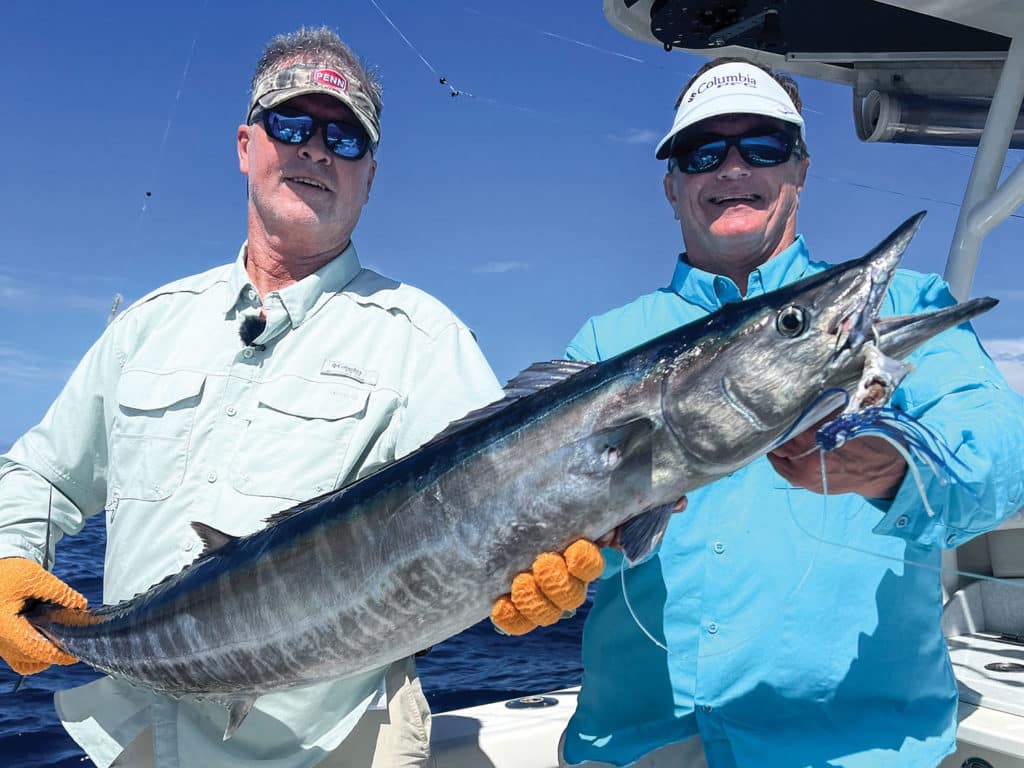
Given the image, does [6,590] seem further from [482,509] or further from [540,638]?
[540,638]

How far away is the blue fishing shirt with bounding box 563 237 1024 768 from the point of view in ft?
7.86

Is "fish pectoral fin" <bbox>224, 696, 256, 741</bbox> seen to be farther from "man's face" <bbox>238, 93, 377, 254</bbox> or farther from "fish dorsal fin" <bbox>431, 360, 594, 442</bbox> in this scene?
"man's face" <bbox>238, 93, 377, 254</bbox>

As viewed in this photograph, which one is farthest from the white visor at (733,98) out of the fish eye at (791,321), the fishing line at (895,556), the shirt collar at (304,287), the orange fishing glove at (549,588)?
the orange fishing glove at (549,588)

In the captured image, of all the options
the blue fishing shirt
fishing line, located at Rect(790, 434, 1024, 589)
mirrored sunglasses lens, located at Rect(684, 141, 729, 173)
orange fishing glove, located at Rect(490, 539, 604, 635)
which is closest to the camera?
fishing line, located at Rect(790, 434, 1024, 589)

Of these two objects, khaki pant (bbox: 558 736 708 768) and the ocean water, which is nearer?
khaki pant (bbox: 558 736 708 768)

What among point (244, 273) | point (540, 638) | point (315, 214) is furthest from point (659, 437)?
point (540, 638)

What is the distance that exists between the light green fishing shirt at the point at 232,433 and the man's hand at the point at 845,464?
113cm

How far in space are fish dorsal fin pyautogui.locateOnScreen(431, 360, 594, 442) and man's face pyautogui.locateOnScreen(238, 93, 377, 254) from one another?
3.97 feet

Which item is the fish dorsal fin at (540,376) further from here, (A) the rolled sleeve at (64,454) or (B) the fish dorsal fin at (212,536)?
(A) the rolled sleeve at (64,454)

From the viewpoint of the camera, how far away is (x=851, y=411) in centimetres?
182

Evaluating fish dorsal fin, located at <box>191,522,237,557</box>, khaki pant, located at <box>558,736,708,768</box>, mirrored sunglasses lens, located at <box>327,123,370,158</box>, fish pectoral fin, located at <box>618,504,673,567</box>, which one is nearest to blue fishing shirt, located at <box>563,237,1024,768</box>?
khaki pant, located at <box>558,736,708,768</box>

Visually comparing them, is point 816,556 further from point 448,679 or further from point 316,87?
point 448,679

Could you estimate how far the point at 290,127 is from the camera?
315 cm

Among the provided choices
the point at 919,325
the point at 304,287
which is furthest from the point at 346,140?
the point at 919,325
